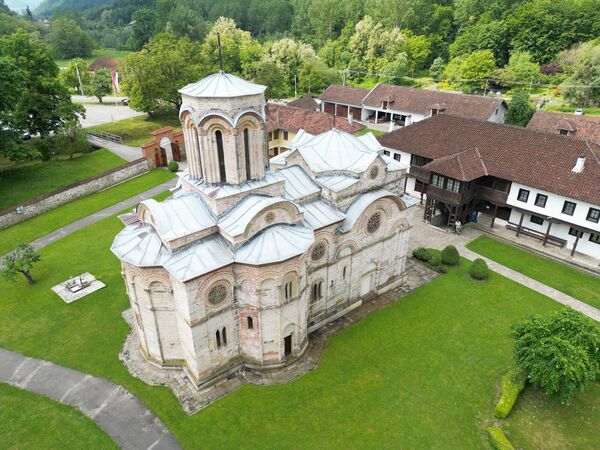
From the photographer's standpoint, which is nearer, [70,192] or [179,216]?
[179,216]

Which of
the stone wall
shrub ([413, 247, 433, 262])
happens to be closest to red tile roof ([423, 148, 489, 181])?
shrub ([413, 247, 433, 262])

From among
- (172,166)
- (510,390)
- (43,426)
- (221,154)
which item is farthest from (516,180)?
(172,166)

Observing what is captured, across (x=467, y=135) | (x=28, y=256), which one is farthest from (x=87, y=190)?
(x=467, y=135)

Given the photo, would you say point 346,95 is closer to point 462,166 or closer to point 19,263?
point 462,166

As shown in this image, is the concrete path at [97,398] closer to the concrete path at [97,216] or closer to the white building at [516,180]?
the concrete path at [97,216]

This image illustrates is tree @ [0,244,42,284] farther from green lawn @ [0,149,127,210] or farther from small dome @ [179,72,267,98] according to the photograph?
small dome @ [179,72,267,98]

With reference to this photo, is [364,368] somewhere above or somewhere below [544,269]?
below
